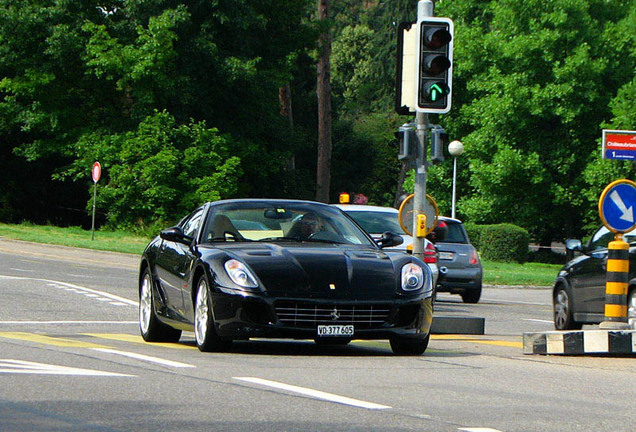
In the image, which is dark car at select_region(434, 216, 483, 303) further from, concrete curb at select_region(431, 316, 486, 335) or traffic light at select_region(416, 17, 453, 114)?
traffic light at select_region(416, 17, 453, 114)

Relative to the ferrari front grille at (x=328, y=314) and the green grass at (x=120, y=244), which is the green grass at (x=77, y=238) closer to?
the green grass at (x=120, y=244)

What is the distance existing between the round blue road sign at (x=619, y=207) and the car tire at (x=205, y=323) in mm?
4330

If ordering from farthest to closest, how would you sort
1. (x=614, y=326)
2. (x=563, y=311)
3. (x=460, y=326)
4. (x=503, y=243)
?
1. (x=503, y=243)
2. (x=563, y=311)
3. (x=460, y=326)
4. (x=614, y=326)

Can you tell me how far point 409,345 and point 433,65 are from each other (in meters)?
3.83

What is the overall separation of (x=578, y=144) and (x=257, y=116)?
44.0 feet

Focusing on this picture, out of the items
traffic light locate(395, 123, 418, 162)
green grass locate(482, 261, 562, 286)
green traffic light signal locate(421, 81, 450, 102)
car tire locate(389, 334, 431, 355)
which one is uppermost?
green traffic light signal locate(421, 81, 450, 102)

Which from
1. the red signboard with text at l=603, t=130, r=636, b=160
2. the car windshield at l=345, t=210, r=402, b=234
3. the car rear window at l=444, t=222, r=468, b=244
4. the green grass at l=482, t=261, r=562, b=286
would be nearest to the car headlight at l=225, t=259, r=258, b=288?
the red signboard with text at l=603, t=130, r=636, b=160

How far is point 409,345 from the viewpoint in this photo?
38.5 feet

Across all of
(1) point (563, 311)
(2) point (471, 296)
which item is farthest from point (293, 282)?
(2) point (471, 296)

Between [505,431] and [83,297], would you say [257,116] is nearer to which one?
[83,297]

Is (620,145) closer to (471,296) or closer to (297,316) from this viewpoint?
(297,316)

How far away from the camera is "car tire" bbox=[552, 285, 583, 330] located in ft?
54.1

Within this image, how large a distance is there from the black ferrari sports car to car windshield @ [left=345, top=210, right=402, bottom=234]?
7.86 m

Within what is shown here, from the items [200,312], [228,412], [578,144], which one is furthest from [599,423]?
[578,144]
